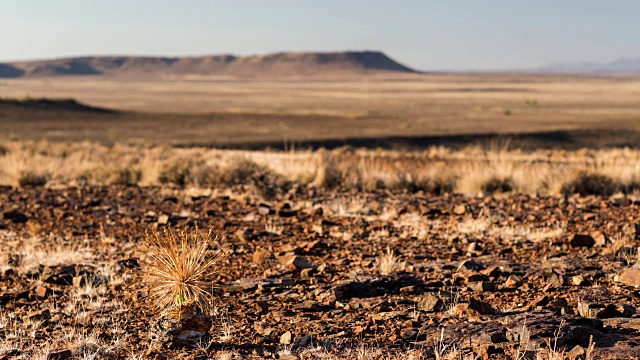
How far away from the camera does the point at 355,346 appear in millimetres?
5094

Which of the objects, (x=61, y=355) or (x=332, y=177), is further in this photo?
(x=332, y=177)

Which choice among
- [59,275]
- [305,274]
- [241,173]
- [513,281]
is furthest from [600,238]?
[241,173]

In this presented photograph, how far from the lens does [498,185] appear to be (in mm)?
15094

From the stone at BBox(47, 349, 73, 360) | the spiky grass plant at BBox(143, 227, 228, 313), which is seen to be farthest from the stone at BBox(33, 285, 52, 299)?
the stone at BBox(47, 349, 73, 360)

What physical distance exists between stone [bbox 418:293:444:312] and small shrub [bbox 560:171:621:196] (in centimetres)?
906

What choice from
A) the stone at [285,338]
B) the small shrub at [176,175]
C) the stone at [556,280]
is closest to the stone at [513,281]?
the stone at [556,280]

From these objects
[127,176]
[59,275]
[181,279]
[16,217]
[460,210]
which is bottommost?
[127,176]

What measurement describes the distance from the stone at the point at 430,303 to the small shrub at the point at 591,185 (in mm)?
9056

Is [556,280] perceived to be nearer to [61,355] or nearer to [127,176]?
[61,355]

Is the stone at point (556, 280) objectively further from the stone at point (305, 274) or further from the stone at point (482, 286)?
the stone at point (305, 274)

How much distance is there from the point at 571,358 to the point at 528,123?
51.5m

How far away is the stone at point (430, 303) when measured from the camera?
5.85 metres

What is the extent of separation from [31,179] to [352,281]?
11500mm

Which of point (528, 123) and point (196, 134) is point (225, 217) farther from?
point (528, 123)
